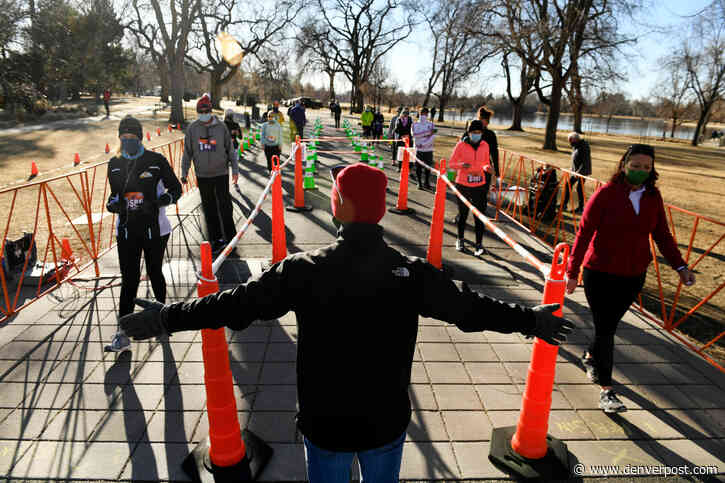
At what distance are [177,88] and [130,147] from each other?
25707mm

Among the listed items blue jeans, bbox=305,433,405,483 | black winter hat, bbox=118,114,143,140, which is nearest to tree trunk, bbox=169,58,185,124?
black winter hat, bbox=118,114,143,140

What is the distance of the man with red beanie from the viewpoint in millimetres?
1525

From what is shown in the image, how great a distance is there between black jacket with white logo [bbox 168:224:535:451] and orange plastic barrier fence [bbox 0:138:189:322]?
4117 millimetres

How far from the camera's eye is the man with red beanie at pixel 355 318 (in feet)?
5.00

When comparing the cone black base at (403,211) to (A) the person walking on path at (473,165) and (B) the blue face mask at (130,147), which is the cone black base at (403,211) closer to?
(A) the person walking on path at (473,165)

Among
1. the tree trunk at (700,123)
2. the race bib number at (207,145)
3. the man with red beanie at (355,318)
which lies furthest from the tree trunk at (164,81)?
the tree trunk at (700,123)

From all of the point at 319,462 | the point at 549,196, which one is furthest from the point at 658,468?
the point at 549,196

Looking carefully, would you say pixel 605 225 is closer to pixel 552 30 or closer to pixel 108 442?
pixel 108 442

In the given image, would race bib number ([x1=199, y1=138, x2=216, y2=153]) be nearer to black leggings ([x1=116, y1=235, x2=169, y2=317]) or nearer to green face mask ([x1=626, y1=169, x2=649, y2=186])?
black leggings ([x1=116, y1=235, x2=169, y2=317])

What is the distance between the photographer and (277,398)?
3.36m

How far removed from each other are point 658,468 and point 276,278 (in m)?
2.85

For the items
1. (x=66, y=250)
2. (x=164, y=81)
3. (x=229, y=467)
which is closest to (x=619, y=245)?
(x=229, y=467)

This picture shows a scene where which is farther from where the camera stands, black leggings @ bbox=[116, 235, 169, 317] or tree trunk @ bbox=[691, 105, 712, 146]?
tree trunk @ bbox=[691, 105, 712, 146]

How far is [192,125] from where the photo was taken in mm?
6227
